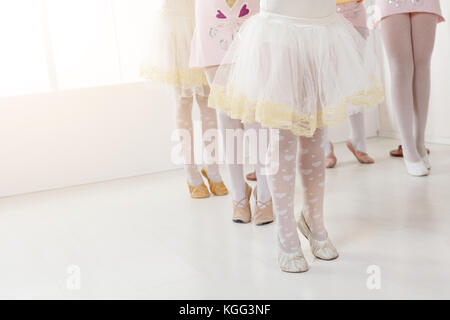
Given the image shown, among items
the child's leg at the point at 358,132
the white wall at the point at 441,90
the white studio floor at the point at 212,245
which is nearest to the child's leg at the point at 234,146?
the white studio floor at the point at 212,245

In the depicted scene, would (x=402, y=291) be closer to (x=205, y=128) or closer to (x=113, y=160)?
(x=205, y=128)

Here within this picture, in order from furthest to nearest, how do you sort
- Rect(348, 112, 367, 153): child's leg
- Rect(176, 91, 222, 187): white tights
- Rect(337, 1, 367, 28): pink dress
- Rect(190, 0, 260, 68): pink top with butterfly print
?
Rect(348, 112, 367, 153): child's leg < Rect(337, 1, 367, 28): pink dress < Rect(176, 91, 222, 187): white tights < Rect(190, 0, 260, 68): pink top with butterfly print

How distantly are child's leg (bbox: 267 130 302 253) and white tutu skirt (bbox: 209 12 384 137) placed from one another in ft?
0.31

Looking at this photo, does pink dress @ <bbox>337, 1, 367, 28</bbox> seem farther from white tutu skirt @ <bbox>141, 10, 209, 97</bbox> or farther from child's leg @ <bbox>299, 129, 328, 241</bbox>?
child's leg @ <bbox>299, 129, 328, 241</bbox>

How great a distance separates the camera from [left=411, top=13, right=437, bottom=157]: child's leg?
7.30 ft

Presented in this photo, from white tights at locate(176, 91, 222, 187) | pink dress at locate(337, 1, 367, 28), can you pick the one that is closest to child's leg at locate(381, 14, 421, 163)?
pink dress at locate(337, 1, 367, 28)

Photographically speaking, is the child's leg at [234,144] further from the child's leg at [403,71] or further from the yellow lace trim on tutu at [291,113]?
the child's leg at [403,71]

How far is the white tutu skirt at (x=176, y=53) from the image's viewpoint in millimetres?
2188

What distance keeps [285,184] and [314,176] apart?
108mm

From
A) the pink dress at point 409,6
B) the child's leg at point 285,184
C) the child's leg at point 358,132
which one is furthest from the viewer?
the child's leg at point 358,132

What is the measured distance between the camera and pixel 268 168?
146 centimetres

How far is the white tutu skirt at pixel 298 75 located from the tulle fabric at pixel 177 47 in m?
0.80
